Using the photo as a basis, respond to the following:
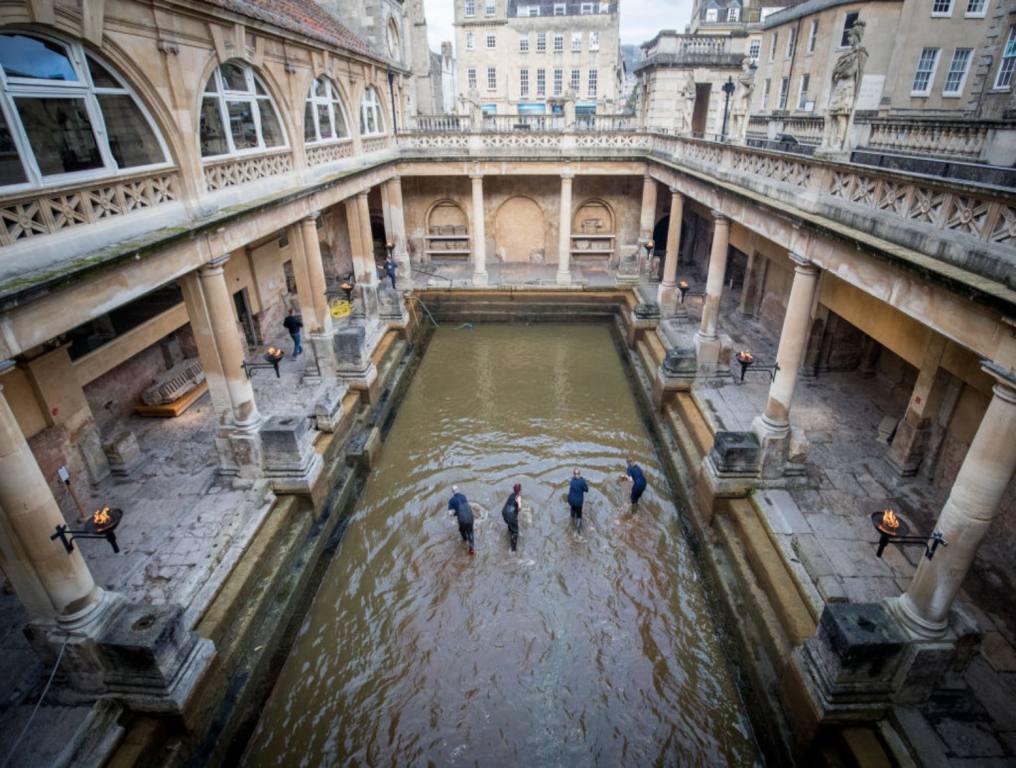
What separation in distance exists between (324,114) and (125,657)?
12385 mm

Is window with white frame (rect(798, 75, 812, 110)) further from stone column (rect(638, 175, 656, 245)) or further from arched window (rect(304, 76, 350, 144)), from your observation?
arched window (rect(304, 76, 350, 144))

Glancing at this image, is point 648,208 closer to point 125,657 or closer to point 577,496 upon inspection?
point 577,496

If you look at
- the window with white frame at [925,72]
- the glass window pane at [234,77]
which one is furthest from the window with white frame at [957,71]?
the glass window pane at [234,77]

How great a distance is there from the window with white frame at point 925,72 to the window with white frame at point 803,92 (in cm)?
514

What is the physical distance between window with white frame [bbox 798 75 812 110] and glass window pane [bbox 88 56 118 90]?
2494 cm

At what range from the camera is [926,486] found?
8.99 meters

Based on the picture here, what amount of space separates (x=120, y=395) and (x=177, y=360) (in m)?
1.87

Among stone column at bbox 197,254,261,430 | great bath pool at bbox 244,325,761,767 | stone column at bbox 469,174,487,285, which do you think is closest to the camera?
great bath pool at bbox 244,325,761,767

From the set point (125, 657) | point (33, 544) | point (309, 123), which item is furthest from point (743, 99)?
point (125, 657)

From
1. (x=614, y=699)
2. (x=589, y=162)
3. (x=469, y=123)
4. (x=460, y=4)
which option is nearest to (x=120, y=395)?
(x=614, y=699)

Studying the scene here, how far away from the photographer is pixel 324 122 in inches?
530

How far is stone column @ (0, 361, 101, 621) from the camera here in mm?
5176

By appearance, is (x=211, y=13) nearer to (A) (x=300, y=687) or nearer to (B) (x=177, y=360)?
(B) (x=177, y=360)

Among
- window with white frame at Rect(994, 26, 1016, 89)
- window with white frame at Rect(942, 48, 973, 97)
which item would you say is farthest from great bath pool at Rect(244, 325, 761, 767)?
window with white frame at Rect(942, 48, 973, 97)
